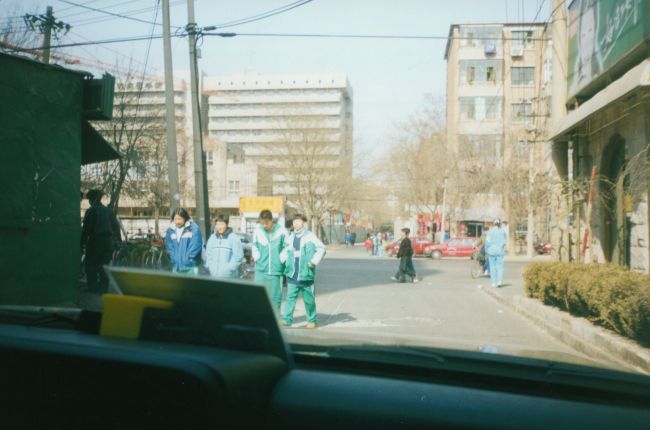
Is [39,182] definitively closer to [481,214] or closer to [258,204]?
[258,204]

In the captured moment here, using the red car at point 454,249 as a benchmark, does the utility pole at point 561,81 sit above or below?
above

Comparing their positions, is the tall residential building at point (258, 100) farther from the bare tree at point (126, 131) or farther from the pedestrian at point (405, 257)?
the pedestrian at point (405, 257)

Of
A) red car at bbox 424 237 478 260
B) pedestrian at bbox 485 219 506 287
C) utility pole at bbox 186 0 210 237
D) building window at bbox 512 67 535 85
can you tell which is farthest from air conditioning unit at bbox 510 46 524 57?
utility pole at bbox 186 0 210 237

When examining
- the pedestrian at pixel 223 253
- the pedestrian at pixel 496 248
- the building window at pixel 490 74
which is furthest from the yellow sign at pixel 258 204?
the pedestrian at pixel 223 253

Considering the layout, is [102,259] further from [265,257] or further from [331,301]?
[331,301]

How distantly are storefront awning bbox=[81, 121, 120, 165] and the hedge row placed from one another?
8792 mm

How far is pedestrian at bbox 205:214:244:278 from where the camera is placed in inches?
366

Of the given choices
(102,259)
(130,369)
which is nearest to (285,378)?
(130,369)

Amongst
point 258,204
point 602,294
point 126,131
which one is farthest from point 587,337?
point 258,204

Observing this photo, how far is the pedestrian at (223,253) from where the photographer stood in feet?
30.5

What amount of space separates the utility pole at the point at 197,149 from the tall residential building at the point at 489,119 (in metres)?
29.7

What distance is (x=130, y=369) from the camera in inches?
69.1

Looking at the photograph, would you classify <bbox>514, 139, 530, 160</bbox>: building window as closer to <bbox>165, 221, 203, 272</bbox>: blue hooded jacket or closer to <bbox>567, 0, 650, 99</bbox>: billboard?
<bbox>567, 0, 650, 99</bbox>: billboard

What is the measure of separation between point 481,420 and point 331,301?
1270 cm
